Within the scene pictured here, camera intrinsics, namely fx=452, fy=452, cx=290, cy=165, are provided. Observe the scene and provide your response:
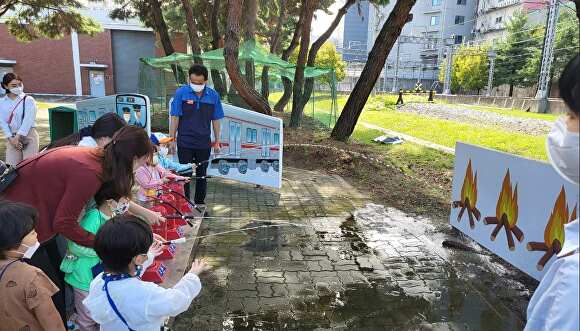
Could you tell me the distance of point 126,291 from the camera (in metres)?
1.99

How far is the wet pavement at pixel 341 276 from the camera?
3490mm

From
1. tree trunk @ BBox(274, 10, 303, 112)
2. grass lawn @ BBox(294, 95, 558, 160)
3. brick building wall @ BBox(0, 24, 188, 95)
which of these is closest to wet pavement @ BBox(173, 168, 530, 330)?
grass lawn @ BBox(294, 95, 558, 160)

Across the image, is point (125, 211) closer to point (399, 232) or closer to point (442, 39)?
point (399, 232)

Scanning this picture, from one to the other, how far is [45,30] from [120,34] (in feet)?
66.0

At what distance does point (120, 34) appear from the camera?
36.7 meters

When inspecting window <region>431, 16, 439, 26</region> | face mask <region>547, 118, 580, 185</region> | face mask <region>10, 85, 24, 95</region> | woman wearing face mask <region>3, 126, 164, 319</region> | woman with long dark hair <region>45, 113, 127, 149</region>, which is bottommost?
woman wearing face mask <region>3, 126, 164, 319</region>

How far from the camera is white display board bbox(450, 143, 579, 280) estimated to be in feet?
12.0

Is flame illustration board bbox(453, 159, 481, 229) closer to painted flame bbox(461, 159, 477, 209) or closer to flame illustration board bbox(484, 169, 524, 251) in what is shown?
painted flame bbox(461, 159, 477, 209)

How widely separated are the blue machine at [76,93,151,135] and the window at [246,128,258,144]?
1467 mm

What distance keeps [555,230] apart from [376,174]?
500 centimetres

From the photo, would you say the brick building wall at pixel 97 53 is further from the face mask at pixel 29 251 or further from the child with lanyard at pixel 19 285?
the child with lanyard at pixel 19 285

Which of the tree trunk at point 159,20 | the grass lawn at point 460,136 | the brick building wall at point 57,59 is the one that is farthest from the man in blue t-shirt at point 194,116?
the brick building wall at point 57,59

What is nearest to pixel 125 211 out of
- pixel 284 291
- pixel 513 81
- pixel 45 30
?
pixel 284 291

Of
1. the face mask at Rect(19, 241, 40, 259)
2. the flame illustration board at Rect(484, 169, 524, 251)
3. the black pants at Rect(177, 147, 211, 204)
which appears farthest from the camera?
the black pants at Rect(177, 147, 211, 204)
